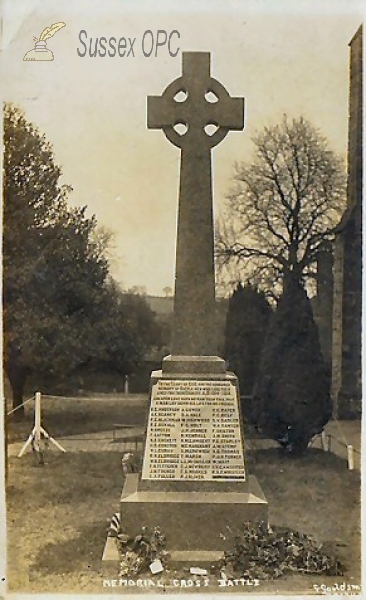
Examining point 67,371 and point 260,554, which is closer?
point 260,554

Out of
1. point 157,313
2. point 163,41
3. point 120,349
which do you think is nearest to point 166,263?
point 157,313

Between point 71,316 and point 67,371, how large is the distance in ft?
1.01

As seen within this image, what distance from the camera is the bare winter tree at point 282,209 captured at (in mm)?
4113

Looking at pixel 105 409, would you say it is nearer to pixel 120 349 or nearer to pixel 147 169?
pixel 120 349

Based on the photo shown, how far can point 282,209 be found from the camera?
4.20 meters

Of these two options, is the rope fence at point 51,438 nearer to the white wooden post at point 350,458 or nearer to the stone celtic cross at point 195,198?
the white wooden post at point 350,458

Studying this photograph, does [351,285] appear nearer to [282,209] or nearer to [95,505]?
[282,209]

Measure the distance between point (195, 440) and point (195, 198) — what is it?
130 centimetres

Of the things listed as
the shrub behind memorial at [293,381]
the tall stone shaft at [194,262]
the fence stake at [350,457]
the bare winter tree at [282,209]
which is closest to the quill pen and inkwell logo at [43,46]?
the tall stone shaft at [194,262]

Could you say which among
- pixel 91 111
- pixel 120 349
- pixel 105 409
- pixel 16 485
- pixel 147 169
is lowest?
pixel 16 485

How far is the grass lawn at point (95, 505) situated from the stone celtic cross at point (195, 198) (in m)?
0.51

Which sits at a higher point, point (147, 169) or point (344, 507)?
point (147, 169)

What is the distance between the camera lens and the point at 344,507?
4043mm

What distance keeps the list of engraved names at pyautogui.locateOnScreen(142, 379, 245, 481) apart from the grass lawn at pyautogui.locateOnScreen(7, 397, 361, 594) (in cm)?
22
